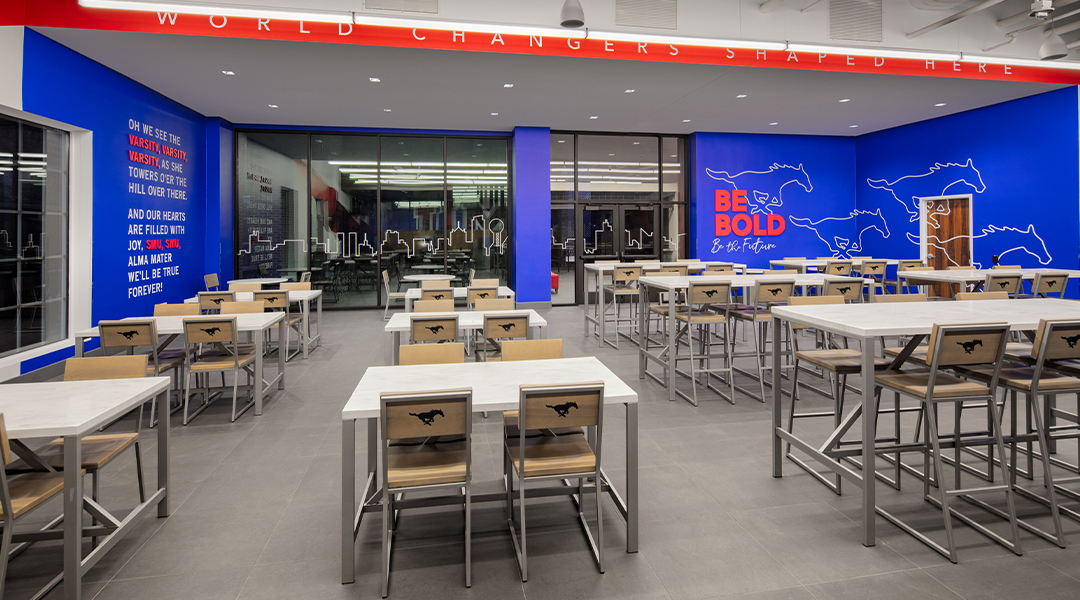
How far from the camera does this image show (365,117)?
10109 mm

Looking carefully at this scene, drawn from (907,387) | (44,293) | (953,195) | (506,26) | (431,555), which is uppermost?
(506,26)

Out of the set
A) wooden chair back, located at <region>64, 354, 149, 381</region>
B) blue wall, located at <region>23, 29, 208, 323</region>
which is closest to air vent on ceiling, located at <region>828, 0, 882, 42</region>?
wooden chair back, located at <region>64, 354, 149, 381</region>

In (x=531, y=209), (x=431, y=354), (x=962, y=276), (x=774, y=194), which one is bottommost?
(x=431, y=354)

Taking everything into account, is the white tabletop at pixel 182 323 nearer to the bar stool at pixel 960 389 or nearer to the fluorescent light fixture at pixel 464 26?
the fluorescent light fixture at pixel 464 26

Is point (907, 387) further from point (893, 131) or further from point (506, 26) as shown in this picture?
point (893, 131)

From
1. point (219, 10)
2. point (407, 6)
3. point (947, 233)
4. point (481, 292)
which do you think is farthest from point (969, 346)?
point (947, 233)

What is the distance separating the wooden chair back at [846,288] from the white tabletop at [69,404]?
5.45m

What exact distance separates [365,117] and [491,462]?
27.4 ft

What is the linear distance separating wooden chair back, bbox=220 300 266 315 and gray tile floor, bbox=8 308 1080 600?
2.03 metres

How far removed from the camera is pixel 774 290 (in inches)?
209

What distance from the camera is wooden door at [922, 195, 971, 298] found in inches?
400

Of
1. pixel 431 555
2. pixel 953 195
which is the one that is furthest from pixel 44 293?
pixel 953 195

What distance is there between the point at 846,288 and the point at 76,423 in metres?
5.88

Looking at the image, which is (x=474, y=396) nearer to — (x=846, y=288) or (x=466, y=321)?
(x=466, y=321)
